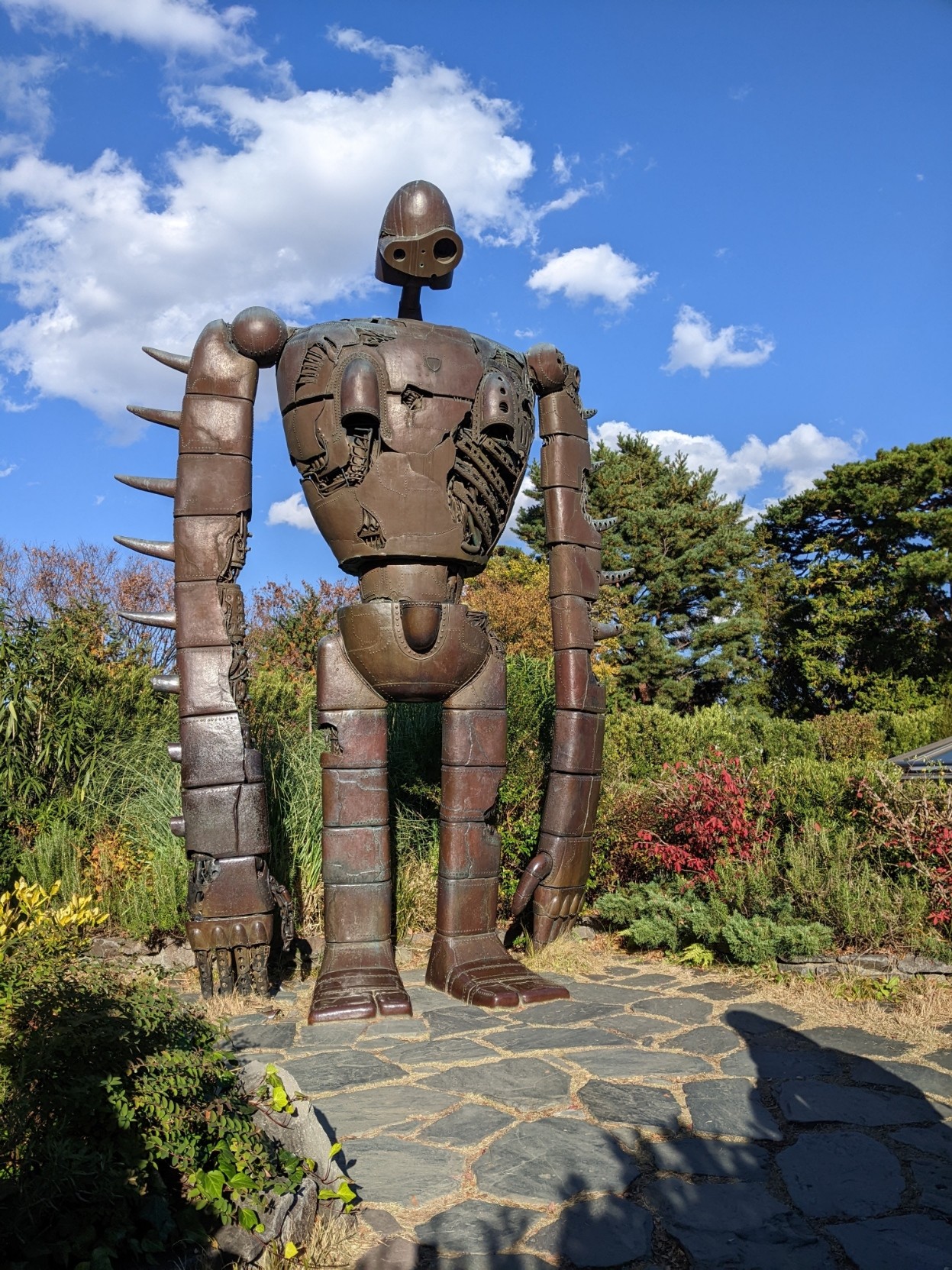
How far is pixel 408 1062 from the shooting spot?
3.51 m

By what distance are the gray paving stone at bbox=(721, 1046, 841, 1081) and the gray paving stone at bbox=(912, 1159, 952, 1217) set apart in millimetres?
648

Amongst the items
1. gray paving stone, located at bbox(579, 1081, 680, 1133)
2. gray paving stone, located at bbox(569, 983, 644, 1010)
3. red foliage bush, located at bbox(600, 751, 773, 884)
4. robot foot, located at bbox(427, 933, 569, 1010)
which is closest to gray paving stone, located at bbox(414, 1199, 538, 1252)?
gray paving stone, located at bbox(579, 1081, 680, 1133)

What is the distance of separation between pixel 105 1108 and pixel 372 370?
3.00 m

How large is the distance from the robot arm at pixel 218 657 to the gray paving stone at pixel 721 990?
187cm

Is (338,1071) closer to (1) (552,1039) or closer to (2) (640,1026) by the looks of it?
(1) (552,1039)

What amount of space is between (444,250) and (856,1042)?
386cm

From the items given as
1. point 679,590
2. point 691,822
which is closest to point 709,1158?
point 691,822

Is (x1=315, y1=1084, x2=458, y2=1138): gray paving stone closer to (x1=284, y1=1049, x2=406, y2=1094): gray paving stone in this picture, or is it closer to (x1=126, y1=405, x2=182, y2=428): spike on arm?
(x1=284, y1=1049, x2=406, y2=1094): gray paving stone

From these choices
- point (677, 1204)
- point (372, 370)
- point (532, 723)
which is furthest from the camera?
point (532, 723)

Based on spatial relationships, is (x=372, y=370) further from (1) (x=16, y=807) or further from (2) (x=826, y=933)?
(1) (x=16, y=807)

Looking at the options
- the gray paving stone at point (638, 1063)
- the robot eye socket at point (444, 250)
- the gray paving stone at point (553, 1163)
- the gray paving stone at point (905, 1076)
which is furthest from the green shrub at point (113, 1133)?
the robot eye socket at point (444, 250)

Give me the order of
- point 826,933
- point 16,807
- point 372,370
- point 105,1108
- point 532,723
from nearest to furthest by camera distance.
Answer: point 105,1108, point 372,370, point 826,933, point 16,807, point 532,723

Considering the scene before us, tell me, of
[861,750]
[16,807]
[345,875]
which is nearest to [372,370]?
[345,875]

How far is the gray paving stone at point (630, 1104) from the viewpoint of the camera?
9.67 feet
